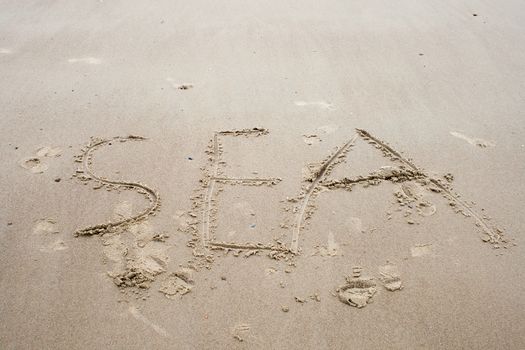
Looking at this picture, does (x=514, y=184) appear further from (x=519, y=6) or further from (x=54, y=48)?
(x=54, y=48)

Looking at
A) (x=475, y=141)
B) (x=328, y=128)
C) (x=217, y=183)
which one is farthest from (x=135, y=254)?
(x=475, y=141)

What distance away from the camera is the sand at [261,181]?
2.08 meters

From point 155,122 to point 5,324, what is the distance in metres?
1.78

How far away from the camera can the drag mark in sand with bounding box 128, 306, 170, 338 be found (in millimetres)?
2000

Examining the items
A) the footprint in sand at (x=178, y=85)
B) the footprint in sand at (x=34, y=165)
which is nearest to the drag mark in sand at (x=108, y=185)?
the footprint in sand at (x=34, y=165)

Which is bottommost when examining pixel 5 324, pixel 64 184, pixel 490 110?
pixel 5 324

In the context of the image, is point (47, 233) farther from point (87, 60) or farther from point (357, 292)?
point (87, 60)

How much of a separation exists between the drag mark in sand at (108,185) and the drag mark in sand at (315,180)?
0.89 m

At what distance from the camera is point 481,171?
2.94 m

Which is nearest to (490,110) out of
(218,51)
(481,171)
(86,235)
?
(481,171)

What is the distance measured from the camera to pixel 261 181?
2.83 metres

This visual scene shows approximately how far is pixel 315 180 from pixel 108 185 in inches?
55.5

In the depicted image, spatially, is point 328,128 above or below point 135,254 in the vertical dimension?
above

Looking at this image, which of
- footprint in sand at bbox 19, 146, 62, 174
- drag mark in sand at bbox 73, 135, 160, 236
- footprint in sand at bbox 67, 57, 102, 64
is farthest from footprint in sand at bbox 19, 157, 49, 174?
footprint in sand at bbox 67, 57, 102, 64
